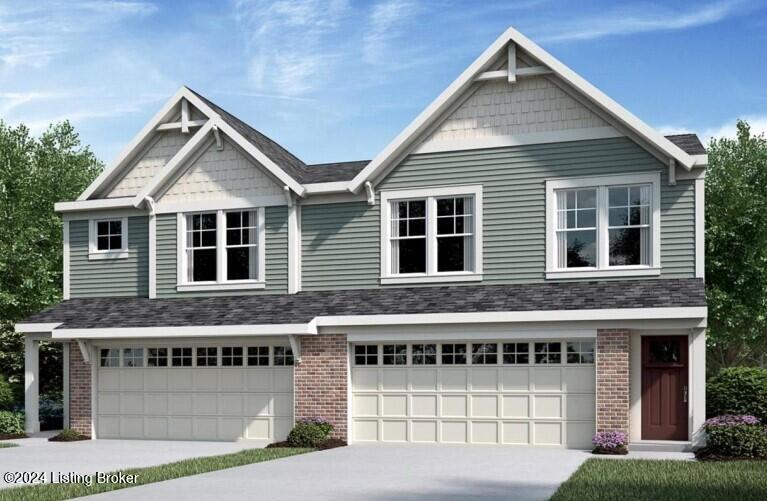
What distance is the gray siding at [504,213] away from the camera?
70.6 feet

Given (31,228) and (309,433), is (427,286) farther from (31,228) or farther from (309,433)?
(31,228)

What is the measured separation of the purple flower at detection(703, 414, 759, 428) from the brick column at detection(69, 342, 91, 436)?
48.3ft

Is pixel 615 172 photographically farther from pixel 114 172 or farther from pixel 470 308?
pixel 114 172

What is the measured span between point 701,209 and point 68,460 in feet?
45.5

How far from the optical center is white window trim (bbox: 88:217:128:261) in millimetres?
26672

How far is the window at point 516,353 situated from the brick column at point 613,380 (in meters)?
1.65

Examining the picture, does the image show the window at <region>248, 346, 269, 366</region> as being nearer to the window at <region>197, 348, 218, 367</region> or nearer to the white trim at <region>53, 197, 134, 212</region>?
the window at <region>197, 348, 218, 367</region>

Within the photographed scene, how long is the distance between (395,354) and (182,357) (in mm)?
5544

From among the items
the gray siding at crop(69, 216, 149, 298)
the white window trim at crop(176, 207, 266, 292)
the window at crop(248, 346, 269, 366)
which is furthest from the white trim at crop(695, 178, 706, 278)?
the gray siding at crop(69, 216, 149, 298)

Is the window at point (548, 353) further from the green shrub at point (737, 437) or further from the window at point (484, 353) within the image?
the green shrub at point (737, 437)

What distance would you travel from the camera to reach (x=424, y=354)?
22.2 meters

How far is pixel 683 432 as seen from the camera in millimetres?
20828

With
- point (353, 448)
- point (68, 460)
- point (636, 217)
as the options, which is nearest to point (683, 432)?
point (636, 217)

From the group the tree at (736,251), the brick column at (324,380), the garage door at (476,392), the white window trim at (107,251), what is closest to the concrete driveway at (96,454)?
the brick column at (324,380)
